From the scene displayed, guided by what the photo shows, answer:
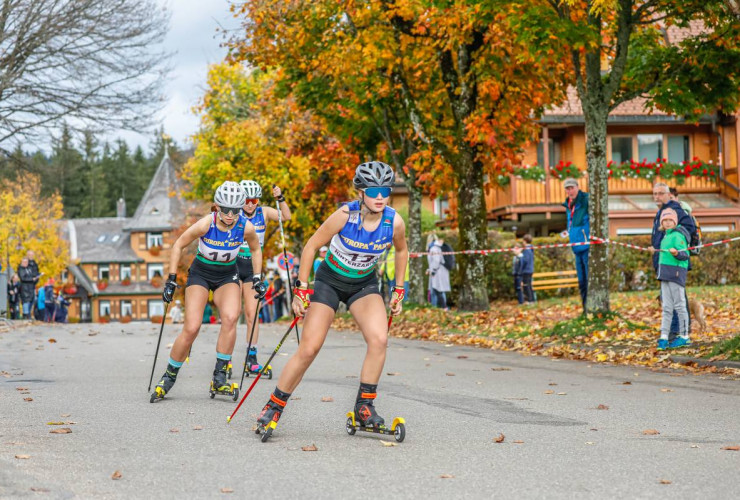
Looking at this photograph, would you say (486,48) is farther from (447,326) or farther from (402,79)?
(447,326)

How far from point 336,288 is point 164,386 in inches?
117

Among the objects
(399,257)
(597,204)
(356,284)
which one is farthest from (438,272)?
(356,284)

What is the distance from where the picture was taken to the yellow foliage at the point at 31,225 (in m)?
64.9

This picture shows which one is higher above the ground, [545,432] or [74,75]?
[74,75]

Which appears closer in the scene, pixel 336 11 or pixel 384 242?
pixel 384 242

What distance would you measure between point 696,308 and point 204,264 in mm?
7037

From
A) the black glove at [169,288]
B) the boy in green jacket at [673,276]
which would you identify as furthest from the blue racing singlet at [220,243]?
the boy in green jacket at [673,276]

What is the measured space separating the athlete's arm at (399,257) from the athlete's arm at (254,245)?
2614mm

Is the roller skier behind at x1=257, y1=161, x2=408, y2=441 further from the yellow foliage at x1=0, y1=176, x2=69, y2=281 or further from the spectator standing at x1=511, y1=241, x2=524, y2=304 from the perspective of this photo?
the yellow foliage at x1=0, y1=176, x2=69, y2=281

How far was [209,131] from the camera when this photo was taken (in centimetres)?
4575

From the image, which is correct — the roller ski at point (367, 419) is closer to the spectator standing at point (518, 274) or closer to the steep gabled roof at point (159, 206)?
the spectator standing at point (518, 274)

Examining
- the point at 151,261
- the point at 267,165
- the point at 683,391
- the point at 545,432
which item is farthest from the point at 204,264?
the point at 151,261

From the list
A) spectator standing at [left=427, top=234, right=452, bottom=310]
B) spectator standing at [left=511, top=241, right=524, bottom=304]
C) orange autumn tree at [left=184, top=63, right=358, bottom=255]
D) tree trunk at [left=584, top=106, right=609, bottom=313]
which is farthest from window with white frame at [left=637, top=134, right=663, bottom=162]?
tree trunk at [left=584, top=106, right=609, bottom=313]

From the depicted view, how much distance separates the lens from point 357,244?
23.7 ft
